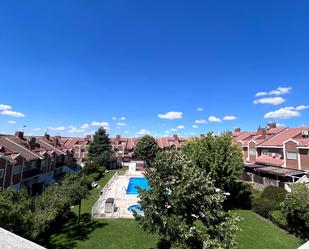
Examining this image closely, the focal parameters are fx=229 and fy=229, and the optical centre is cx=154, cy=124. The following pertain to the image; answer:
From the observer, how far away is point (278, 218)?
→ 75.6 feet

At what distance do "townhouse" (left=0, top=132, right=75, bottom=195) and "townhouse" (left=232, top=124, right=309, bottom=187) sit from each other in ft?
113

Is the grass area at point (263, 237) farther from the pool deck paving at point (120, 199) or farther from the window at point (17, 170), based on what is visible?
the window at point (17, 170)

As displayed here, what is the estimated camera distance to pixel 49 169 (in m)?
47.3

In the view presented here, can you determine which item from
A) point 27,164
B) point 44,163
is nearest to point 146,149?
point 44,163

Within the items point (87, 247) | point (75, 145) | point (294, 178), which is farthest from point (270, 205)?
point (75, 145)

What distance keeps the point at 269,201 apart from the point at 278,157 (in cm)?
1737

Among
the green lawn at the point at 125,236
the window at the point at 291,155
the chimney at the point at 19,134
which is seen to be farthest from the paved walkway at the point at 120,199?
the window at the point at 291,155

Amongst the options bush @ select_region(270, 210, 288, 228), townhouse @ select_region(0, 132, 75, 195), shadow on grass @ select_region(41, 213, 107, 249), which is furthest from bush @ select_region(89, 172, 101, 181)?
bush @ select_region(270, 210, 288, 228)

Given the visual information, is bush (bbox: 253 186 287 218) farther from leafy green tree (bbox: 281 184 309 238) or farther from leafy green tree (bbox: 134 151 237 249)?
leafy green tree (bbox: 134 151 237 249)

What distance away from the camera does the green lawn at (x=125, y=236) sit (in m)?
18.8

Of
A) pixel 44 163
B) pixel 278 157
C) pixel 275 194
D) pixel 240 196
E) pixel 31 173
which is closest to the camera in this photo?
pixel 275 194

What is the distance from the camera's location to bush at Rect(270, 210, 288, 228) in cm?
2228

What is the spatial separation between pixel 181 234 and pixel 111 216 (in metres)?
16.2

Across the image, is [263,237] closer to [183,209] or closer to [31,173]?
[183,209]
